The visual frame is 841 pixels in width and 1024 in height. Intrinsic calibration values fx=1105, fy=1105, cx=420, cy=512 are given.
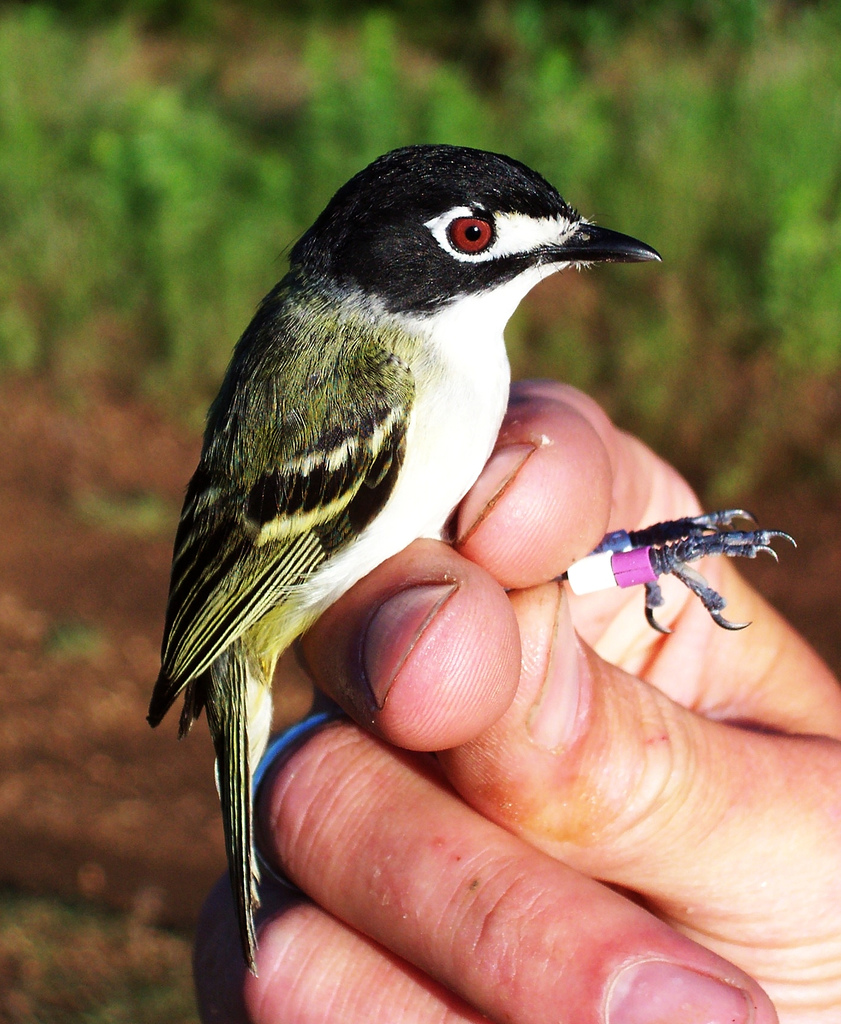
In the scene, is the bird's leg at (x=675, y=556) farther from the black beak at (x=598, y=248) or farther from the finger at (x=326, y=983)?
the finger at (x=326, y=983)

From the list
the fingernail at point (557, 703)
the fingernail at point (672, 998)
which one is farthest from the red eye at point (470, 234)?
the fingernail at point (672, 998)

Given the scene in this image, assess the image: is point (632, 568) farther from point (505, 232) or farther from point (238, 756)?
point (238, 756)

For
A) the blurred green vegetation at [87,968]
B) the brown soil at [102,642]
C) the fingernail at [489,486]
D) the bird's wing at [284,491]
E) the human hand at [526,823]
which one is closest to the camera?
the human hand at [526,823]

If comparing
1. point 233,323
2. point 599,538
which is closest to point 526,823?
point 599,538

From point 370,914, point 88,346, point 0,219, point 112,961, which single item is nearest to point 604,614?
point 370,914

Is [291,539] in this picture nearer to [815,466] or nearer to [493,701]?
[493,701]

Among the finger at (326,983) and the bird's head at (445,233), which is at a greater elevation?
the bird's head at (445,233)
